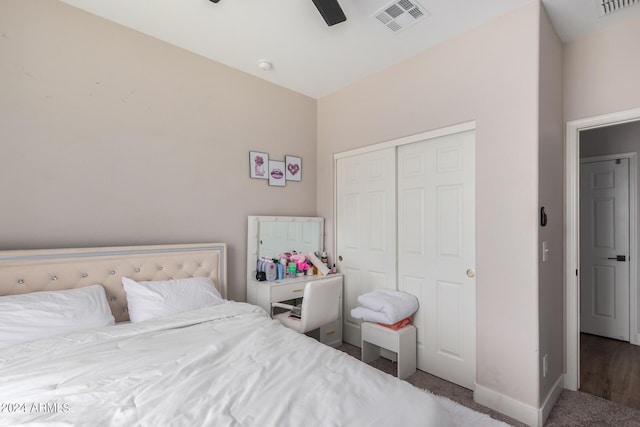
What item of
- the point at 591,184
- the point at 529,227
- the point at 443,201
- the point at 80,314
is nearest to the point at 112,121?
the point at 80,314

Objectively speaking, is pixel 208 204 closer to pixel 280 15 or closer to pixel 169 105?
pixel 169 105

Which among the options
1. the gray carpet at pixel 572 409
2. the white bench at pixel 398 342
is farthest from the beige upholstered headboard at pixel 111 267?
the gray carpet at pixel 572 409

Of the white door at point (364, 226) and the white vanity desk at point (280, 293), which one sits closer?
the white vanity desk at point (280, 293)

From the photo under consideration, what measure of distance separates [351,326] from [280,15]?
2.93m

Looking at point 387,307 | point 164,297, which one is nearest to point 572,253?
point 387,307

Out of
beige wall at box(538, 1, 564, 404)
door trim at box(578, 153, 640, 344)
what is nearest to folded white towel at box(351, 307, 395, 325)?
beige wall at box(538, 1, 564, 404)

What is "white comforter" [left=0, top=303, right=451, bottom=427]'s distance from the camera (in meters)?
1.11

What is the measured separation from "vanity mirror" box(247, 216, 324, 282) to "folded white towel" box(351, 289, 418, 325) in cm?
97

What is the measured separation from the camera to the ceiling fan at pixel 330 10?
1.77m

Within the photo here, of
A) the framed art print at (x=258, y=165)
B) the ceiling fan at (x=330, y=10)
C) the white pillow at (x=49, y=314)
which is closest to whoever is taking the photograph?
the white pillow at (x=49, y=314)

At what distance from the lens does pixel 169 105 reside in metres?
2.64

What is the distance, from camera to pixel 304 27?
2395 mm

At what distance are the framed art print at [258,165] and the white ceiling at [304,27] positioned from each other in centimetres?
84

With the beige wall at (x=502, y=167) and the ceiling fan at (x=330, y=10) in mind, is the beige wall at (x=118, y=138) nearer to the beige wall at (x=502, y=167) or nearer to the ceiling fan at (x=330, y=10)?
the ceiling fan at (x=330, y=10)
